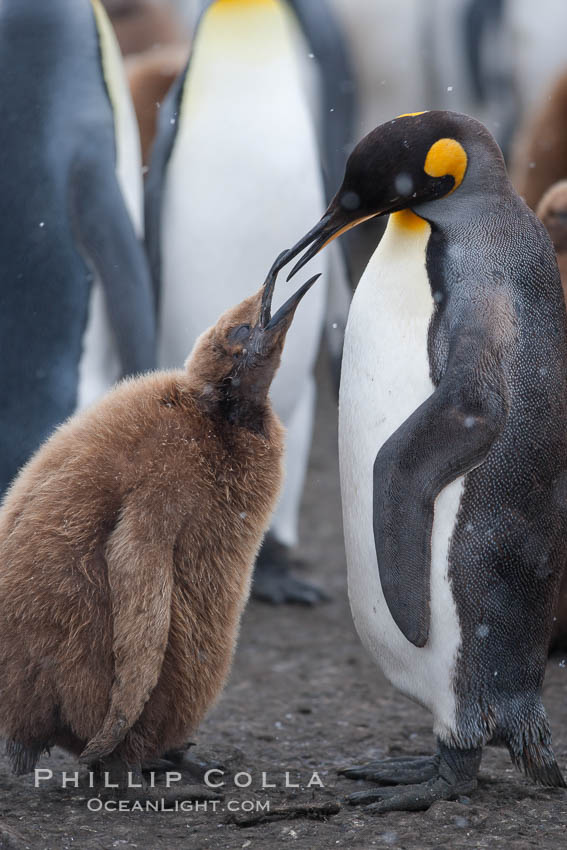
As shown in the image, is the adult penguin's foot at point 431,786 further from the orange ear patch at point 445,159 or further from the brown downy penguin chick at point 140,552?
the orange ear patch at point 445,159

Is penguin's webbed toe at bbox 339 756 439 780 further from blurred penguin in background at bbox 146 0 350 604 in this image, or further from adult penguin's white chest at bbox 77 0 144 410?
blurred penguin in background at bbox 146 0 350 604

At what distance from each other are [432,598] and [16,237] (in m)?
1.81

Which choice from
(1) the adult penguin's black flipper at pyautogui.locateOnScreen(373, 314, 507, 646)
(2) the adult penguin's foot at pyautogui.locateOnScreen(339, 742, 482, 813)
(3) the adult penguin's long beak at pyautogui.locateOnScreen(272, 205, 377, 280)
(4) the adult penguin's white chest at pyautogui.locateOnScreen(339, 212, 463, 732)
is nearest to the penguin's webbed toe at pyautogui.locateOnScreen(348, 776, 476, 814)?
(2) the adult penguin's foot at pyautogui.locateOnScreen(339, 742, 482, 813)

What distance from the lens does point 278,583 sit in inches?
177

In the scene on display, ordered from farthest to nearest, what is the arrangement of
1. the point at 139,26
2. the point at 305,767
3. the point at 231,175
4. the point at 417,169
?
the point at 139,26 < the point at 231,175 < the point at 305,767 < the point at 417,169

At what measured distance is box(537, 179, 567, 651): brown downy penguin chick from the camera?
11.3 ft

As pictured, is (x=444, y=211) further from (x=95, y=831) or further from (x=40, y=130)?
(x=40, y=130)

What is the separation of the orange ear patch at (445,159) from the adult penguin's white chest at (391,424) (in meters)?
0.12

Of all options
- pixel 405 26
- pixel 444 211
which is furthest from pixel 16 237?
pixel 405 26

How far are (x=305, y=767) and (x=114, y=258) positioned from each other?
1678mm

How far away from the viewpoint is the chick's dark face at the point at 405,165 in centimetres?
249

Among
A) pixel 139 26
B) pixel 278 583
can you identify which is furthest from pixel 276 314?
pixel 139 26

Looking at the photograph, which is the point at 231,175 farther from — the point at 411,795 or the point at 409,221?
the point at 411,795

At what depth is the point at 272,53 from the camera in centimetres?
426
